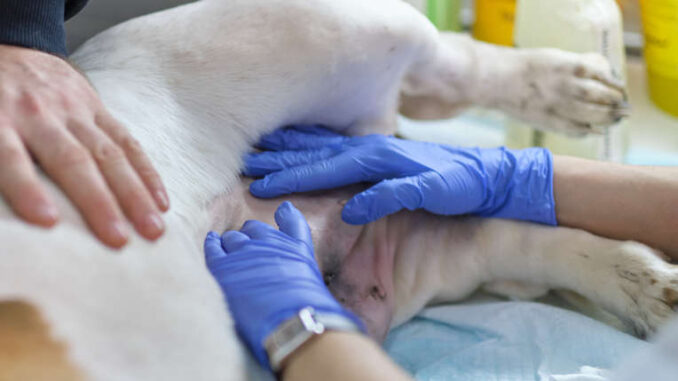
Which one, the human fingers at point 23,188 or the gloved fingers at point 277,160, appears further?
the gloved fingers at point 277,160

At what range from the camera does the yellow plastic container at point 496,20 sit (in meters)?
2.00

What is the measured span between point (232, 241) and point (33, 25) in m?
0.43

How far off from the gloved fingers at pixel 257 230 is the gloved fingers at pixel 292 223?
0.08 feet

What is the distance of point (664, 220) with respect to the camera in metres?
1.08

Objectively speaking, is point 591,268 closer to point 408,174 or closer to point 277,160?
point 408,174

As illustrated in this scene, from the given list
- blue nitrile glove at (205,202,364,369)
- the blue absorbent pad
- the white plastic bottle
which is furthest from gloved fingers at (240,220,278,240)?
the white plastic bottle

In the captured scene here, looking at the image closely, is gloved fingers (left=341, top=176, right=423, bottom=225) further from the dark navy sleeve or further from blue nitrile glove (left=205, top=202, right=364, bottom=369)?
the dark navy sleeve

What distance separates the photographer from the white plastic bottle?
5.15 ft

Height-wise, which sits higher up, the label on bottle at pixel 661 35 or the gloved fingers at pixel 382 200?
the label on bottle at pixel 661 35

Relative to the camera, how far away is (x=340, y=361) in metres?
0.72

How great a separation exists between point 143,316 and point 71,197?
16cm

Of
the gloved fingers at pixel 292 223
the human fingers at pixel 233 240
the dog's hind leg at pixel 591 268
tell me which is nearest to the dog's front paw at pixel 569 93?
the dog's hind leg at pixel 591 268

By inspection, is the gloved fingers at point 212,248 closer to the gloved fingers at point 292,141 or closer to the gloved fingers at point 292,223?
the gloved fingers at point 292,223

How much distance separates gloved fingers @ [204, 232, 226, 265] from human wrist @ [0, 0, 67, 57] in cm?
36
